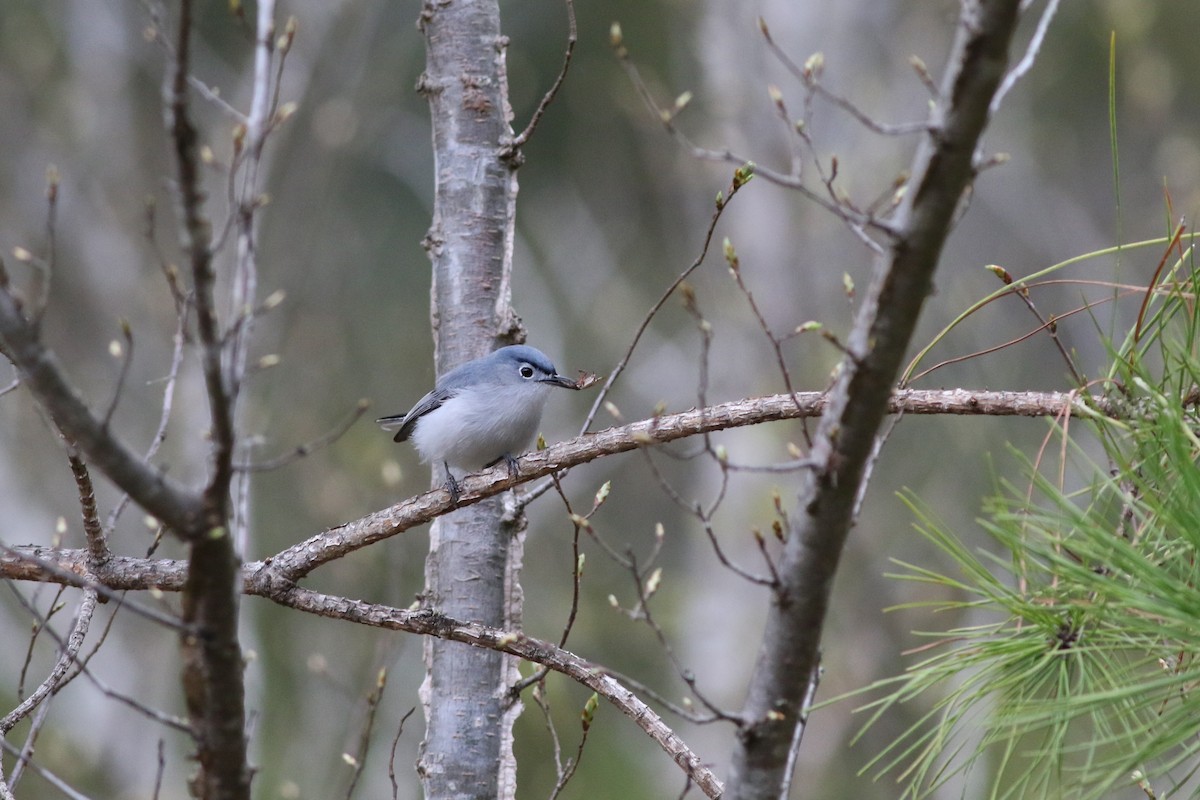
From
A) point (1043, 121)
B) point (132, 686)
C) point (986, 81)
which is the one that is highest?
point (1043, 121)

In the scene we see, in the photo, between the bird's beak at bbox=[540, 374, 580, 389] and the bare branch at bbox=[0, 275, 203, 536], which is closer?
the bare branch at bbox=[0, 275, 203, 536]

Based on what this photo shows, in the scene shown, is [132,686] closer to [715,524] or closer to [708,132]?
[715,524]

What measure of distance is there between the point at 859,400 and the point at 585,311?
39.7 feet

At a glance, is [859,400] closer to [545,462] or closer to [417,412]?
[545,462]

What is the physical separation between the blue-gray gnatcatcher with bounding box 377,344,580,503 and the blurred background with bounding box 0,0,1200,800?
133 inches

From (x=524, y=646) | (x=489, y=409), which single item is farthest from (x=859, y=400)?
(x=489, y=409)

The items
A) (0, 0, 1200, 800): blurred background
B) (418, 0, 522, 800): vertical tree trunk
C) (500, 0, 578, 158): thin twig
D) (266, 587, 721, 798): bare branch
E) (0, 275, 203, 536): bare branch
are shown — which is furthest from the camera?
(0, 0, 1200, 800): blurred background

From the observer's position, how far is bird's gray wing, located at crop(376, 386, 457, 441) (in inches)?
173

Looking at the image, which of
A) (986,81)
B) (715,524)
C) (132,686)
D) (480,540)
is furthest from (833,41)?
(986,81)

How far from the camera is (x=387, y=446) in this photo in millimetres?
11602

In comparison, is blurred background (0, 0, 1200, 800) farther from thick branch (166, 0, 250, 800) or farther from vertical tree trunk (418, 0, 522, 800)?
thick branch (166, 0, 250, 800)

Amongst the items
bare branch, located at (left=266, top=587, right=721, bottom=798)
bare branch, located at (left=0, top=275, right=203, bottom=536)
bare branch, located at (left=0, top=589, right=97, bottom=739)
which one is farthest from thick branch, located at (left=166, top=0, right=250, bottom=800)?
bare branch, located at (left=0, top=589, right=97, bottom=739)

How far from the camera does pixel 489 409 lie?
4293 mm

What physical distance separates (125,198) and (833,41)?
22.4ft
